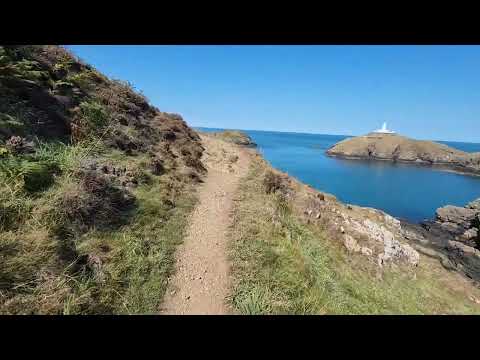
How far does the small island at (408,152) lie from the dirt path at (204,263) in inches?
4143

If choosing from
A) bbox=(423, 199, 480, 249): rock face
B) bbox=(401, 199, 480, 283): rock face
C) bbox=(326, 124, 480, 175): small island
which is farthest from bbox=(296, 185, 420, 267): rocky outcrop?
bbox=(326, 124, 480, 175): small island

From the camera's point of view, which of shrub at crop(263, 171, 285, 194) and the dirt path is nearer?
the dirt path

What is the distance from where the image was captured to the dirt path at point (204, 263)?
5.46 meters

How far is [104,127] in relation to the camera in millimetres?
10797

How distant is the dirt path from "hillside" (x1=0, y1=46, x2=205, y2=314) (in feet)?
1.13

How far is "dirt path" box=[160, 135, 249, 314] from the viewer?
546 centimetres

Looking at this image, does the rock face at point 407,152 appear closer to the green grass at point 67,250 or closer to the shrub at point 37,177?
the green grass at point 67,250

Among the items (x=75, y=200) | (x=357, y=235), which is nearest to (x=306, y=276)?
(x=75, y=200)

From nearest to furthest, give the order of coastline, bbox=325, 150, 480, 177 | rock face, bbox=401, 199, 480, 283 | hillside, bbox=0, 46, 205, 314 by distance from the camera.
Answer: hillside, bbox=0, 46, 205, 314 < rock face, bbox=401, 199, 480, 283 < coastline, bbox=325, 150, 480, 177

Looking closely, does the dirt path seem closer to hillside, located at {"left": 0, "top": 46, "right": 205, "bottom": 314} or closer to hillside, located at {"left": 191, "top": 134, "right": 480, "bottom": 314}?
hillside, located at {"left": 191, "top": 134, "right": 480, "bottom": 314}

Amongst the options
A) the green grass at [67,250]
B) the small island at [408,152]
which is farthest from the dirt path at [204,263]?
the small island at [408,152]
